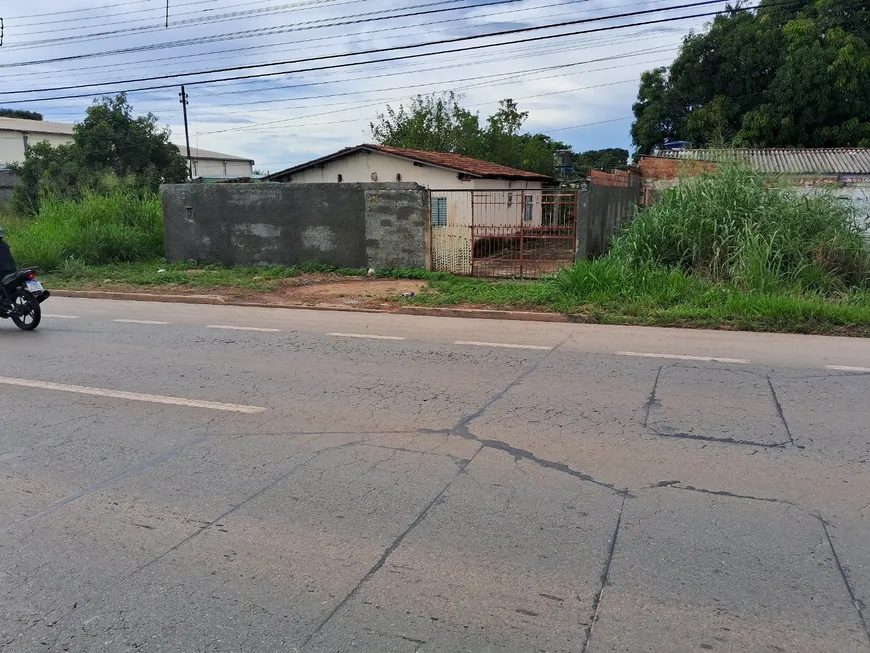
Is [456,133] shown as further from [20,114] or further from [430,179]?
[20,114]

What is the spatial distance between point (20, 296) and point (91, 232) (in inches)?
393

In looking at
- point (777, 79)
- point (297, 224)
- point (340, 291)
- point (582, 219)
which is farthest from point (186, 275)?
point (777, 79)

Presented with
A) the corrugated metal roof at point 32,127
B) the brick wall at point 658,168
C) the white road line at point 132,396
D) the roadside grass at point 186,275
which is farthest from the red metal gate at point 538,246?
the corrugated metal roof at point 32,127

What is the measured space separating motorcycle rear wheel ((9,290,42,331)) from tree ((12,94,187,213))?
833 inches

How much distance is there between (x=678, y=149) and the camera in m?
27.6

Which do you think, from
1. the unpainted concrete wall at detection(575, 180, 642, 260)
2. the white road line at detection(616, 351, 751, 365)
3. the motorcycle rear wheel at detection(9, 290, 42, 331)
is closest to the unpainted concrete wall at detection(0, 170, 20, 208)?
the motorcycle rear wheel at detection(9, 290, 42, 331)

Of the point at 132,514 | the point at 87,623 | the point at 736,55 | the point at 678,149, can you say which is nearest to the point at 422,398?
the point at 132,514

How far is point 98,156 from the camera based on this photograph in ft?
101

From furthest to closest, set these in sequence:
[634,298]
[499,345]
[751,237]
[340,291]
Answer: [340,291], [751,237], [634,298], [499,345]

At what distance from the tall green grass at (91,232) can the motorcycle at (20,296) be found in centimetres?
855

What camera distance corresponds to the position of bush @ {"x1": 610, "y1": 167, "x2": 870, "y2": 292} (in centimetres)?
1152

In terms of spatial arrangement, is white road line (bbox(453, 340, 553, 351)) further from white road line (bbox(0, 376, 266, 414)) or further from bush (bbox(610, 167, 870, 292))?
bush (bbox(610, 167, 870, 292))

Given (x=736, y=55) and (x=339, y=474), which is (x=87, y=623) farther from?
(x=736, y=55)

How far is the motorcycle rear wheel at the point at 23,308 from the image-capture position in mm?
9906
